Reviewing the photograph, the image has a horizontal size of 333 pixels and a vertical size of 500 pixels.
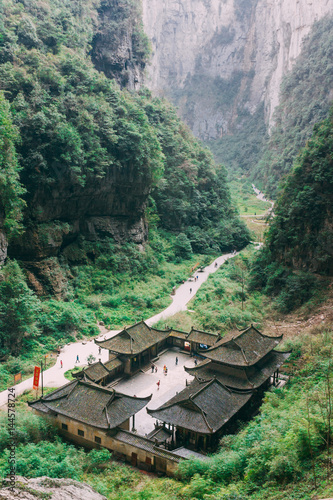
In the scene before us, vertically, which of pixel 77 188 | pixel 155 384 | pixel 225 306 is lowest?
pixel 155 384

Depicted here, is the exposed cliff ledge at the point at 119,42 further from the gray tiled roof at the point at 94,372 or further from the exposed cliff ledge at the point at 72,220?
the gray tiled roof at the point at 94,372

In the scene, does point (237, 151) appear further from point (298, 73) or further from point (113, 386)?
A: point (113, 386)

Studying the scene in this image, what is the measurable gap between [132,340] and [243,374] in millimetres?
8221

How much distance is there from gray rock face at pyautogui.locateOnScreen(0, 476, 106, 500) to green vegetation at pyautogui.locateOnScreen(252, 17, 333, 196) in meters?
74.7

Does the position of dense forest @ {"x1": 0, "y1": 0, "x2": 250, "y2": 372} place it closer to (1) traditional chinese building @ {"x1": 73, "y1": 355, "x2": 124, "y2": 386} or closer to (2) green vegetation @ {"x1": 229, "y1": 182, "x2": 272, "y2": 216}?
(1) traditional chinese building @ {"x1": 73, "y1": 355, "x2": 124, "y2": 386}

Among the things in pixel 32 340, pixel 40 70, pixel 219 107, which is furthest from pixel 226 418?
pixel 219 107

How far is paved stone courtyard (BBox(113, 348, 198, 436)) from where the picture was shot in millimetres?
23998

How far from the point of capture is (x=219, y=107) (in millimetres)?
138375

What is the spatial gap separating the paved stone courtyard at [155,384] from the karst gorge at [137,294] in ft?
0.48

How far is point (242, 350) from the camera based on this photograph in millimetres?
24328

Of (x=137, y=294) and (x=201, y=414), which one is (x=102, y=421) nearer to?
(x=201, y=414)

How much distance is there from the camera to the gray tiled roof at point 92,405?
2050 cm

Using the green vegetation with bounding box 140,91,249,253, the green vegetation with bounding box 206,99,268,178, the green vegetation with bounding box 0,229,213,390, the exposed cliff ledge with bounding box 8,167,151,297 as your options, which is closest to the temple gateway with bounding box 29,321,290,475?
the green vegetation with bounding box 0,229,213,390

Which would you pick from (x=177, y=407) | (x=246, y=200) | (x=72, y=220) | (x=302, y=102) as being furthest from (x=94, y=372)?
(x=302, y=102)
